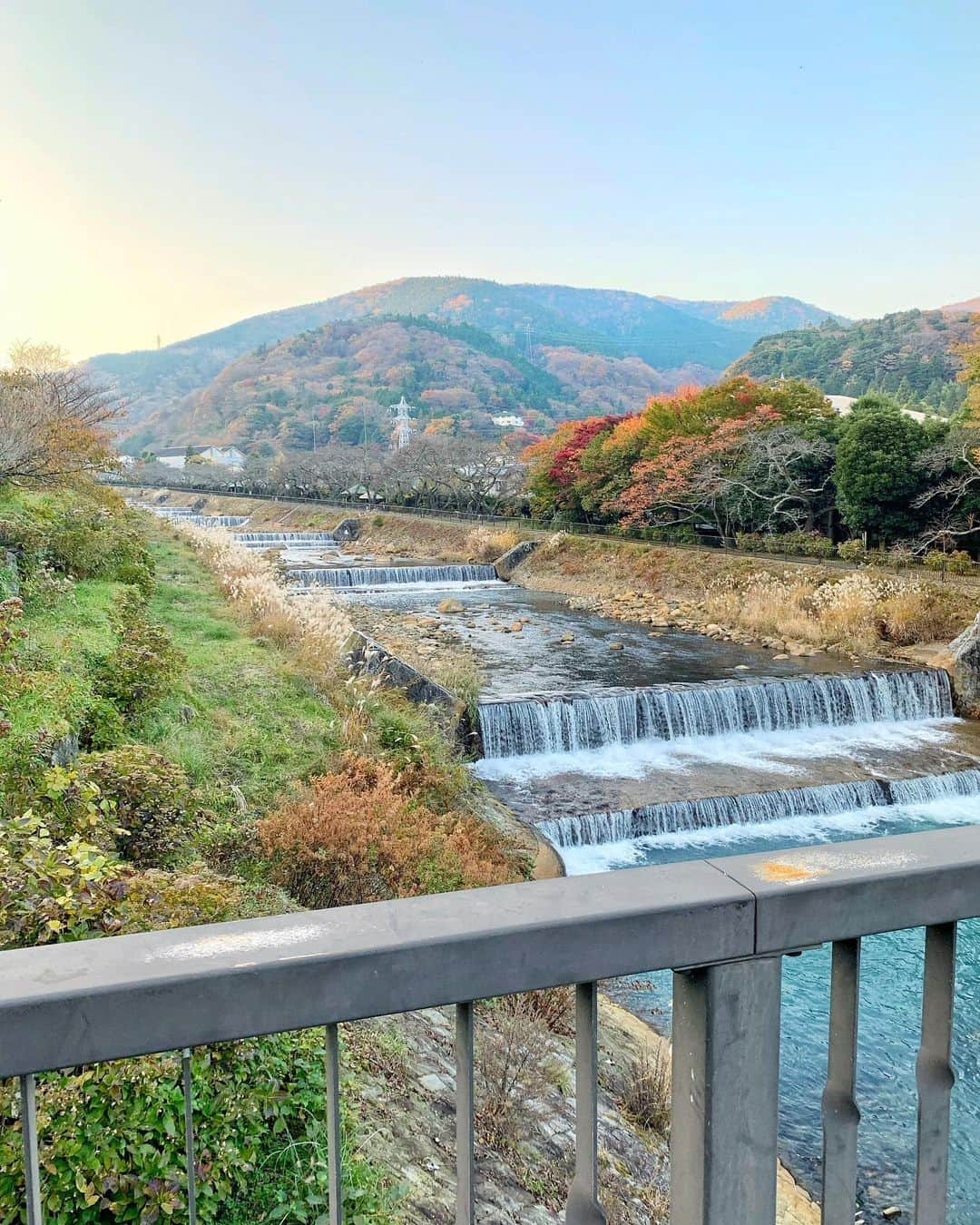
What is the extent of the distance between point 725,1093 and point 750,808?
9758mm

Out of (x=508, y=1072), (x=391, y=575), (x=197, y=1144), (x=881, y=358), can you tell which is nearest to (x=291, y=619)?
(x=508, y=1072)

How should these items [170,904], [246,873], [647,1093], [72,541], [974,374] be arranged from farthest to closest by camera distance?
1. [974,374]
2. [72,541]
3. [246,873]
4. [647,1093]
5. [170,904]

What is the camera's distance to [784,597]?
20219 mm

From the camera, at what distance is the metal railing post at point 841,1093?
1.20m

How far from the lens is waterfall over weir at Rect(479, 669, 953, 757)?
12.4 meters

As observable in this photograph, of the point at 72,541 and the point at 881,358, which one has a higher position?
the point at 881,358

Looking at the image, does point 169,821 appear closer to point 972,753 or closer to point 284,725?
point 284,725

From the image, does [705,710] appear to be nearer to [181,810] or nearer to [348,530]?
[181,810]

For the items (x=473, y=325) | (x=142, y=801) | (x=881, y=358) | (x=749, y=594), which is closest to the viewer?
(x=142, y=801)

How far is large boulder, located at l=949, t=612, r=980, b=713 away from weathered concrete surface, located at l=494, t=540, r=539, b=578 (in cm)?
1643

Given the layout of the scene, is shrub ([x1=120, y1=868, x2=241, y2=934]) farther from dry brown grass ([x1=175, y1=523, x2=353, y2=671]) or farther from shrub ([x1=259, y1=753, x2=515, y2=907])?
dry brown grass ([x1=175, y1=523, x2=353, y2=671])

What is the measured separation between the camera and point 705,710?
1324cm

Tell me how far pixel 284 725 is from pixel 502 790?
343 centimetres

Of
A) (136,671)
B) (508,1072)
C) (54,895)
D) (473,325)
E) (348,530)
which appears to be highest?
(473,325)
